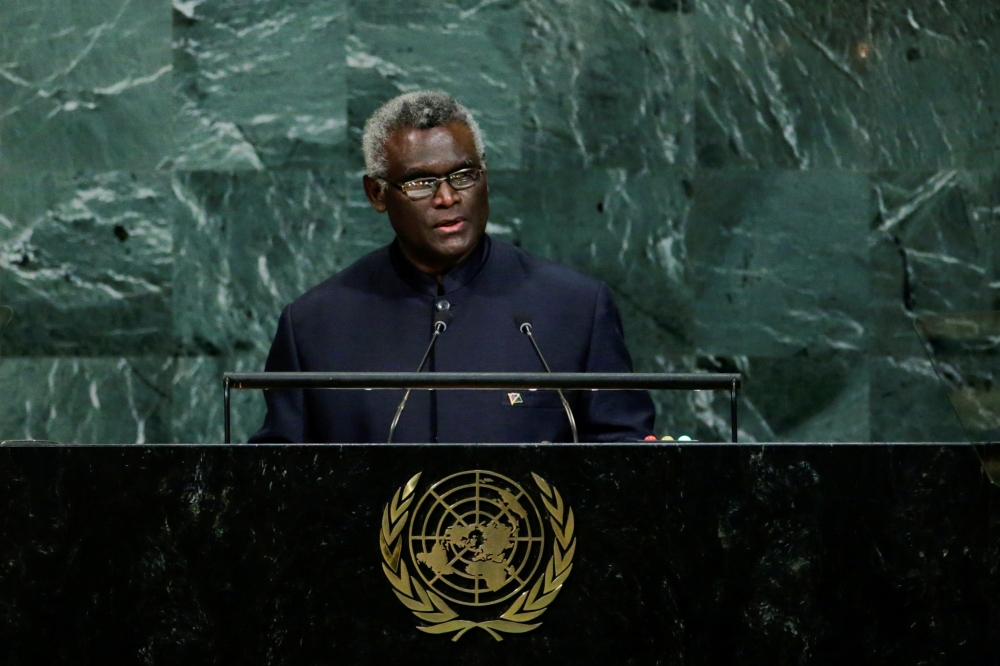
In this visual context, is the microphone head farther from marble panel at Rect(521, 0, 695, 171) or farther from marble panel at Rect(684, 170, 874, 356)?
marble panel at Rect(684, 170, 874, 356)

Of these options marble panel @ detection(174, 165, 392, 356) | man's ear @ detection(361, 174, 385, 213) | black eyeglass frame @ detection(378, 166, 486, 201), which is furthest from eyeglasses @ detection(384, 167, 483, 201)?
marble panel @ detection(174, 165, 392, 356)

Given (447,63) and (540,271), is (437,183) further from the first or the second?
(447,63)

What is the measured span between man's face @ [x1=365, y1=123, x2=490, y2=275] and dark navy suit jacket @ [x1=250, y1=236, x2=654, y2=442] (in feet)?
0.57

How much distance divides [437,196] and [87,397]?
1.98 m

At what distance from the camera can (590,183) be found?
16.1 ft

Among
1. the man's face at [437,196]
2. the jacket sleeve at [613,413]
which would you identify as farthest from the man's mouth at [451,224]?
the jacket sleeve at [613,413]

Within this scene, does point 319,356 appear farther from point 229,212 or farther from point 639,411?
point 229,212

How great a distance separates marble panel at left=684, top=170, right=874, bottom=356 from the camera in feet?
16.0

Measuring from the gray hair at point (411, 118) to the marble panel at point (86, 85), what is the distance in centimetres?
156

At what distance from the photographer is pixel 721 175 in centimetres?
491

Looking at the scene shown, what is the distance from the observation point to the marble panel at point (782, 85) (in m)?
4.89

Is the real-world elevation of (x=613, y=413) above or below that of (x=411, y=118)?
below
